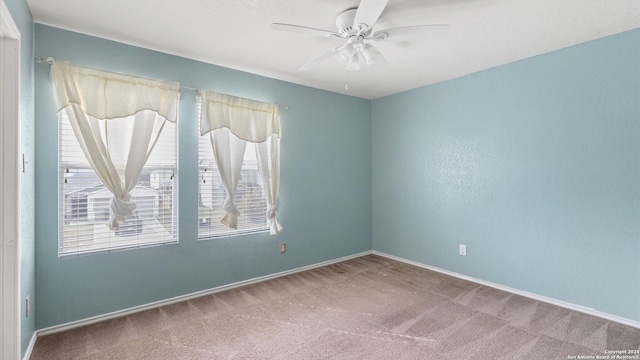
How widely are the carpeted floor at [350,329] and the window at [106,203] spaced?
66 centimetres

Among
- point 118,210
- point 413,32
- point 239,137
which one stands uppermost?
point 413,32

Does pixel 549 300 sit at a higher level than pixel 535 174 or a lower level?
lower

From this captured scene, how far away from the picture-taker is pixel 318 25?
2.32 m

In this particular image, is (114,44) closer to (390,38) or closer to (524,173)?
(390,38)

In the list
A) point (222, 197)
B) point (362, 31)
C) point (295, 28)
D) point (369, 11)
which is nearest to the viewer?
point (369, 11)

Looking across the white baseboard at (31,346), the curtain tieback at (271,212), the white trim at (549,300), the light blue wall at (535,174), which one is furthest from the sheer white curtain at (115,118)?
the white trim at (549,300)

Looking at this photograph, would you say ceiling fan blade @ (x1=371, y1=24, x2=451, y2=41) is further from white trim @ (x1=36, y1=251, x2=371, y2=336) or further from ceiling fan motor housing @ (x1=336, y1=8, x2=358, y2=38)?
white trim @ (x1=36, y1=251, x2=371, y2=336)

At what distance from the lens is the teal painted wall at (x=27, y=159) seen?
1.84 m

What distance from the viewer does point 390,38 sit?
85.4 inches

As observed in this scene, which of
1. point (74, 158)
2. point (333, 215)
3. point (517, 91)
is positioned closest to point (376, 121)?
point (333, 215)

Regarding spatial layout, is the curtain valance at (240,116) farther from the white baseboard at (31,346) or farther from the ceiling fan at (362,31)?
the white baseboard at (31,346)

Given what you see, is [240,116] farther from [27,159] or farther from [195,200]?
[27,159]

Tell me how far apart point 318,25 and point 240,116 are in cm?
134

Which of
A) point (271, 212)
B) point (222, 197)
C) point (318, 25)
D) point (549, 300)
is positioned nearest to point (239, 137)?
point (222, 197)
